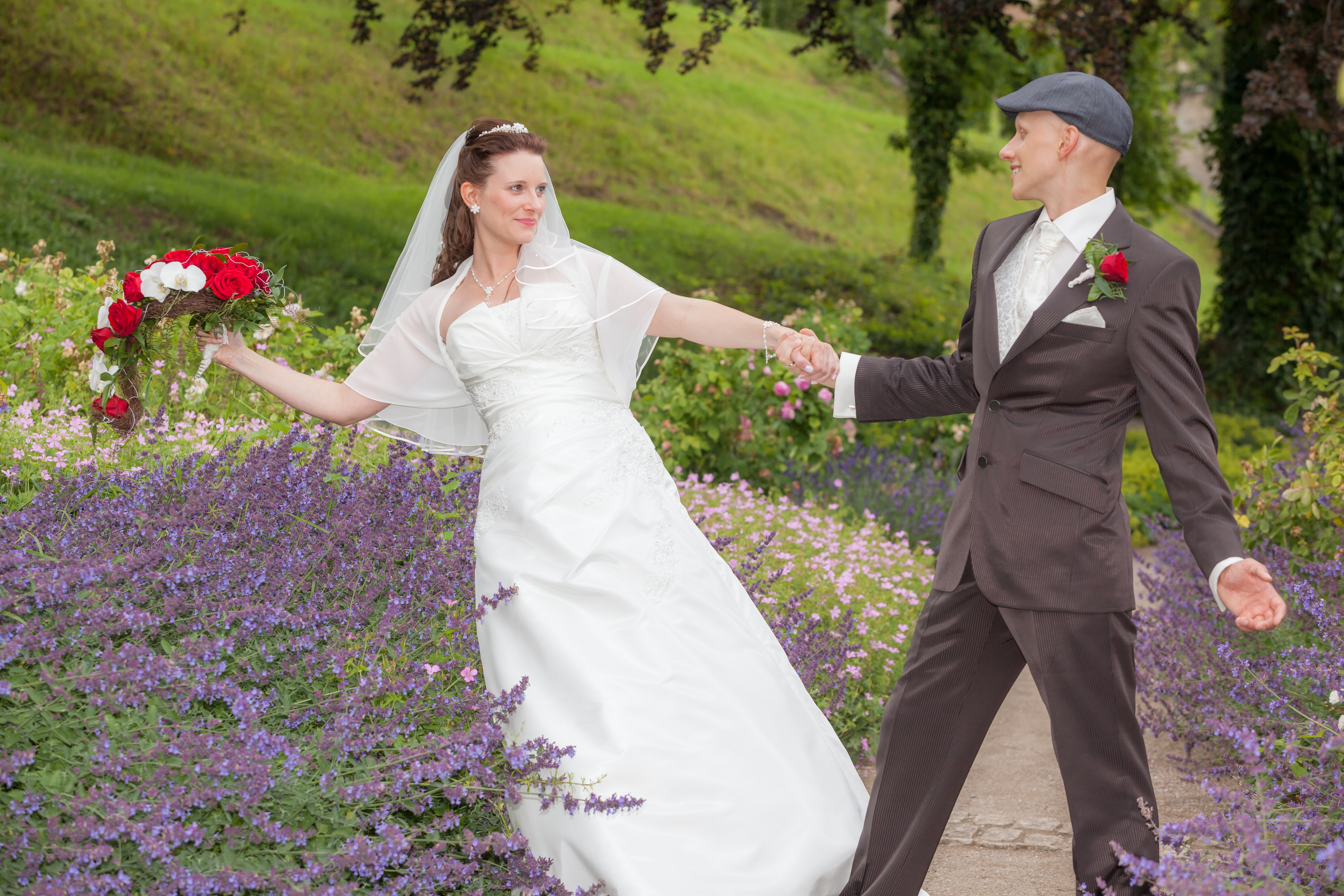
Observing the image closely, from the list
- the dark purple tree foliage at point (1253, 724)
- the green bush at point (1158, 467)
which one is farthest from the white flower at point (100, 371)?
the green bush at point (1158, 467)

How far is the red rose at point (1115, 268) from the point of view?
2.55m

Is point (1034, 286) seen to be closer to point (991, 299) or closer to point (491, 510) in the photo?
point (991, 299)

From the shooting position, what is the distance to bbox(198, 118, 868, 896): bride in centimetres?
295

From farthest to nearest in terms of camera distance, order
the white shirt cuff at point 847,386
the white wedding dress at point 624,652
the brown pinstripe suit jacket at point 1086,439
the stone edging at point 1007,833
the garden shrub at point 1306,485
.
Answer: the garden shrub at point 1306,485
the stone edging at point 1007,833
the white shirt cuff at point 847,386
the white wedding dress at point 624,652
the brown pinstripe suit jacket at point 1086,439

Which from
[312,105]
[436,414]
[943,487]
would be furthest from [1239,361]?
[312,105]

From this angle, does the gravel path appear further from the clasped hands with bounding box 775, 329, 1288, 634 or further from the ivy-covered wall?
the ivy-covered wall

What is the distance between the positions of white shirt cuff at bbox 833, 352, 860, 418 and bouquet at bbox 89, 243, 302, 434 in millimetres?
1868

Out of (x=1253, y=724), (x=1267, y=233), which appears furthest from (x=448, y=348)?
(x=1267, y=233)

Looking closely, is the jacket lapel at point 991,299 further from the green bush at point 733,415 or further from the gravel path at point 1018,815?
the green bush at point 733,415

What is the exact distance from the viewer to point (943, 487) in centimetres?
689

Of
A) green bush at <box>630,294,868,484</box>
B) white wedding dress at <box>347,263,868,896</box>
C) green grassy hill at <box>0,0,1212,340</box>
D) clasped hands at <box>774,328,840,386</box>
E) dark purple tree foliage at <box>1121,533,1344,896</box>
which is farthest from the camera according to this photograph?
green grassy hill at <box>0,0,1212,340</box>

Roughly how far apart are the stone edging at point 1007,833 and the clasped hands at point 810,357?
5.35 feet

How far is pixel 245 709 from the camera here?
252 cm

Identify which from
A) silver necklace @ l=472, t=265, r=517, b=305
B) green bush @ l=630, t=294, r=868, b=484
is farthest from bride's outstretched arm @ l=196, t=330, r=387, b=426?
green bush @ l=630, t=294, r=868, b=484
